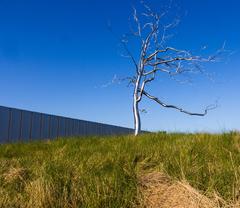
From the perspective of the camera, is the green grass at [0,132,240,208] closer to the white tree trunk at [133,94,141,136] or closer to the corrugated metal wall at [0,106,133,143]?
the white tree trunk at [133,94,141,136]

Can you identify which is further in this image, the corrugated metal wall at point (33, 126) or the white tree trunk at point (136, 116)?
the corrugated metal wall at point (33, 126)

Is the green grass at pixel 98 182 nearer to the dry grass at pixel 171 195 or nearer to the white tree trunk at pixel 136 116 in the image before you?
the dry grass at pixel 171 195

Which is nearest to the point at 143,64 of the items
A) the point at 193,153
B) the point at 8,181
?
the point at 193,153

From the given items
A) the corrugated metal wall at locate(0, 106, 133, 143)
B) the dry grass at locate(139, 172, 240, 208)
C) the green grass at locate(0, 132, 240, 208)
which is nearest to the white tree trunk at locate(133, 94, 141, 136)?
the corrugated metal wall at locate(0, 106, 133, 143)

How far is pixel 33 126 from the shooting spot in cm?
2130

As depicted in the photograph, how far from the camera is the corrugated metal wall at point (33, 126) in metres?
19.1

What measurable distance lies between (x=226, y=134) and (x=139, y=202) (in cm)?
404

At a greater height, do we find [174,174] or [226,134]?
[226,134]

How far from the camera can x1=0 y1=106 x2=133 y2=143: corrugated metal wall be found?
62.6 feet

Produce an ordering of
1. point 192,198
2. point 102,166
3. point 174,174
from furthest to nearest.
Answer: point 102,166
point 174,174
point 192,198

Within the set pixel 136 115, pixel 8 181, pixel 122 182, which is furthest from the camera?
pixel 136 115

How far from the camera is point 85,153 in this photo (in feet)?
21.3

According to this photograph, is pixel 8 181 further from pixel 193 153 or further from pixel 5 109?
pixel 5 109

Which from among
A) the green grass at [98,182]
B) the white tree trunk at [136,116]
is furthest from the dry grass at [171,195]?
the white tree trunk at [136,116]
